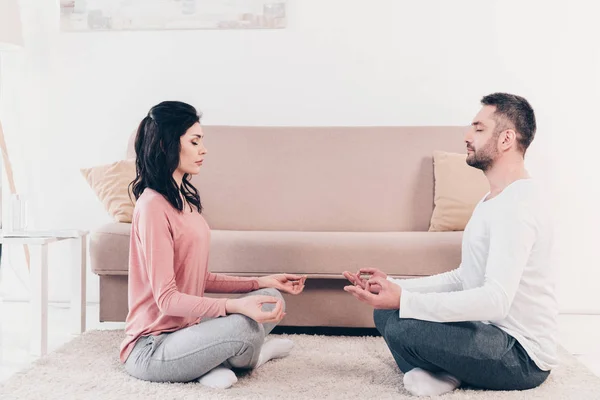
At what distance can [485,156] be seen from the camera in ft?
6.44

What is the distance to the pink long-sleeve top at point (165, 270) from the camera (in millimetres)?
1883

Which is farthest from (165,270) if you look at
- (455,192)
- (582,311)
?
(582,311)

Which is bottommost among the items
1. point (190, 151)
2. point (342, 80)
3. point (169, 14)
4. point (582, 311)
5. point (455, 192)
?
point (582, 311)

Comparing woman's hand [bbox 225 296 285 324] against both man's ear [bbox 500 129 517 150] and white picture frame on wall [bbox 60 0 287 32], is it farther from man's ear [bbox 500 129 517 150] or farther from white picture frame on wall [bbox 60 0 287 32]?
white picture frame on wall [bbox 60 0 287 32]

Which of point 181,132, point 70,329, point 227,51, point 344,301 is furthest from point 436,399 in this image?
point 227,51

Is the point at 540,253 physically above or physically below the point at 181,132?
below

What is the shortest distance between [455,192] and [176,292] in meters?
1.66

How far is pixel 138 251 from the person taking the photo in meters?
1.99

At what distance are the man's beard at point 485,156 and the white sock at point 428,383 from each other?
2.18 feet

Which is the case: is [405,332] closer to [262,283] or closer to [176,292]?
[262,283]

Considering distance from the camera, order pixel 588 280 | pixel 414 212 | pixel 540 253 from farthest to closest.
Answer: pixel 588 280 < pixel 414 212 < pixel 540 253

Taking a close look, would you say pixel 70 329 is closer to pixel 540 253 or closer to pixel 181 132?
pixel 181 132

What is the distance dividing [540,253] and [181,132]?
1155mm

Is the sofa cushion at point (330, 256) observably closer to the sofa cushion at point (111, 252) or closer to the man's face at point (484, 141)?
the sofa cushion at point (111, 252)
